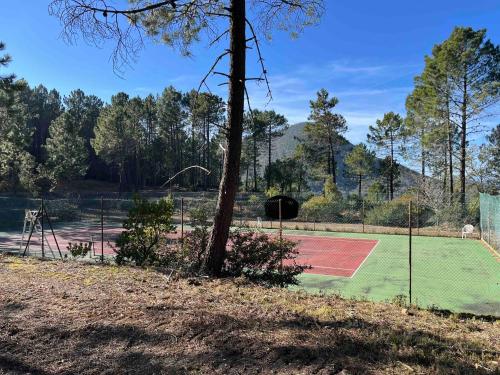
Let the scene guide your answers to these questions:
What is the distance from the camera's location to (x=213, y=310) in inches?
175

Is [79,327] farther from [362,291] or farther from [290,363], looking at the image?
[362,291]

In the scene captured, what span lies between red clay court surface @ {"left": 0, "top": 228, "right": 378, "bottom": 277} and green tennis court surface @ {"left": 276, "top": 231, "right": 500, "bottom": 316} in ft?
1.58

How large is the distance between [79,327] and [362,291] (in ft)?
27.8

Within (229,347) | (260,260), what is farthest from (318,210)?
(229,347)

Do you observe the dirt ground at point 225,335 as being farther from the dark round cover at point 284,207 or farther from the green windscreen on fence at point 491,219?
the green windscreen on fence at point 491,219

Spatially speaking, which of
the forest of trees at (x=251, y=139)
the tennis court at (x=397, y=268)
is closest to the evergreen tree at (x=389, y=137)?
the forest of trees at (x=251, y=139)

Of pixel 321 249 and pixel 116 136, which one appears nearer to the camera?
pixel 321 249

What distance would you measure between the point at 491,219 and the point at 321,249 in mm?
7222

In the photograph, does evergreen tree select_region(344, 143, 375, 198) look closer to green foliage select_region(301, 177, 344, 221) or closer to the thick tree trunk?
green foliage select_region(301, 177, 344, 221)

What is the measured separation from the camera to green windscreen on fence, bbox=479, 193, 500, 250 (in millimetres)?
15963

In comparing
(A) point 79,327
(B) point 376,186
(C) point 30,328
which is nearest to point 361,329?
(A) point 79,327

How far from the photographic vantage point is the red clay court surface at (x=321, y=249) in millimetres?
14664

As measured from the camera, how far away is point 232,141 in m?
6.59

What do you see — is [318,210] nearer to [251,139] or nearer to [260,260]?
[260,260]
